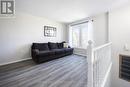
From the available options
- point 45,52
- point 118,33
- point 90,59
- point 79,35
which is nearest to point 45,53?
point 45,52

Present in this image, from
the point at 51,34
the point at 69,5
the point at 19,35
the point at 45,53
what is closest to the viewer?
the point at 69,5

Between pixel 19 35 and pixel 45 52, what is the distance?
152 cm

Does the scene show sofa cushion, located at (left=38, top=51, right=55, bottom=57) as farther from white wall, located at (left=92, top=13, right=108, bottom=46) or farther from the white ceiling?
white wall, located at (left=92, top=13, right=108, bottom=46)

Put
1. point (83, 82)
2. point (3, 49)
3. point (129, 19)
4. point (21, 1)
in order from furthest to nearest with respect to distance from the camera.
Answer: point (3, 49), point (129, 19), point (21, 1), point (83, 82)

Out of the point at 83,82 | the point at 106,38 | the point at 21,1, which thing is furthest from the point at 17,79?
the point at 106,38

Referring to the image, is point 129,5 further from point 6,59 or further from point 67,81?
point 6,59

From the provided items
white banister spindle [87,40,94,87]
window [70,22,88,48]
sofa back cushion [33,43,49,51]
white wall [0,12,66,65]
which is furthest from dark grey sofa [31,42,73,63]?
white banister spindle [87,40,94,87]

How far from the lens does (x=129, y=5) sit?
118 inches

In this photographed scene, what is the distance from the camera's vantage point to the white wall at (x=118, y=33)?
9.86 feet

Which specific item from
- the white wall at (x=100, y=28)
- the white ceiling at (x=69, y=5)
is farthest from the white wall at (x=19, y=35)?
the white wall at (x=100, y=28)

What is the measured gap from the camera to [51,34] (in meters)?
5.11

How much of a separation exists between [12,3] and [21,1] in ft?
1.33

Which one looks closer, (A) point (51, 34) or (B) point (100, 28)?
(B) point (100, 28)

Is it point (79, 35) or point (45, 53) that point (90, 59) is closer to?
point (45, 53)
